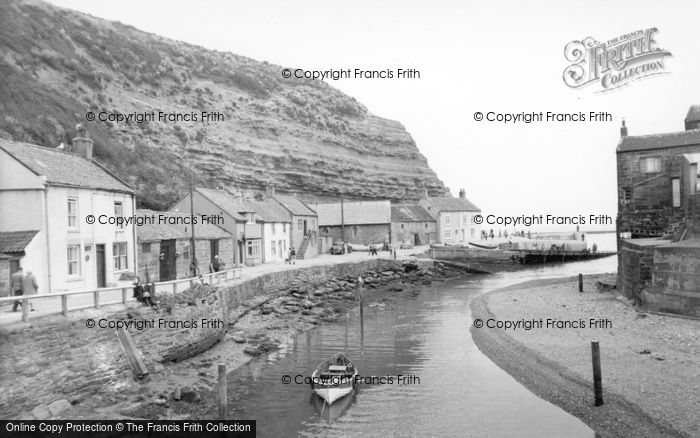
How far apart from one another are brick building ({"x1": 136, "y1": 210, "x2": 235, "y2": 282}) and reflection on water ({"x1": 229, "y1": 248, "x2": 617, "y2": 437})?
10.1 meters

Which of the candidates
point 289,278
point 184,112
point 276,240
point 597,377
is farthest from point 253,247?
point 184,112

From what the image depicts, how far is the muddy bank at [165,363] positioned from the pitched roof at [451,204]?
6035 cm

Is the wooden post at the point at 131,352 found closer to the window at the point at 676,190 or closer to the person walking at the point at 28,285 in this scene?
the person walking at the point at 28,285

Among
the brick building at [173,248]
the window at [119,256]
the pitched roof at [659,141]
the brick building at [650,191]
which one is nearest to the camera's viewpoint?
the window at [119,256]

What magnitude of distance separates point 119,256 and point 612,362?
24.0 metres

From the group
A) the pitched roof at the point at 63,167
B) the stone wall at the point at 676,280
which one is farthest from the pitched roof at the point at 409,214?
the pitched roof at the point at 63,167

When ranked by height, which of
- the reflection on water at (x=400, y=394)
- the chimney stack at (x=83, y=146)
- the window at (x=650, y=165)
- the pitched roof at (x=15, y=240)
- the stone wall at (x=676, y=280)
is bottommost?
the reflection on water at (x=400, y=394)

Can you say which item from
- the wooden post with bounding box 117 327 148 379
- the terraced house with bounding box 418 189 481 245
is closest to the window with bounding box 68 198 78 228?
the wooden post with bounding box 117 327 148 379

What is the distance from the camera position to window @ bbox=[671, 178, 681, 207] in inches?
1580

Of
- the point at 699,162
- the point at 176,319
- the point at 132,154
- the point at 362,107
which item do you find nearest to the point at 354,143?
the point at 362,107

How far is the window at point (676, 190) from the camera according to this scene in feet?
132

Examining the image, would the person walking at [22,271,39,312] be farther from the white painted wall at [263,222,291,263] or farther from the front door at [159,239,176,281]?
the white painted wall at [263,222,291,263]

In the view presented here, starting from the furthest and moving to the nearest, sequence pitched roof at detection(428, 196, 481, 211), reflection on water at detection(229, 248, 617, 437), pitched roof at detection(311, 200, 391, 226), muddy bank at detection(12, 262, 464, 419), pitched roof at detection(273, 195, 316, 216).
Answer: pitched roof at detection(428, 196, 481, 211) → pitched roof at detection(311, 200, 391, 226) → pitched roof at detection(273, 195, 316, 216) → reflection on water at detection(229, 248, 617, 437) → muddy bank at detection(12, 262, 464, 419)

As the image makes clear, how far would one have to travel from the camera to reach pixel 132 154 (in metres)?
59.0
